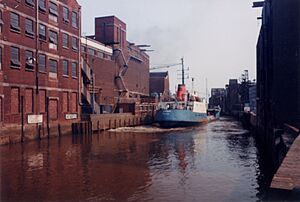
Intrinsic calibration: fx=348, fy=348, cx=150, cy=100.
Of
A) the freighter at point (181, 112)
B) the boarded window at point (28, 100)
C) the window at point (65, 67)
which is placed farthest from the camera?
the freighter at point (181, 112)

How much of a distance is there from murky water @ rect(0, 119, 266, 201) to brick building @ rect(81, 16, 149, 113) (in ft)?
73.8

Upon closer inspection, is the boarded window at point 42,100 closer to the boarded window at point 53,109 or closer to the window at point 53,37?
the boarded window at point 53,109

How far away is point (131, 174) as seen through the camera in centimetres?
1490

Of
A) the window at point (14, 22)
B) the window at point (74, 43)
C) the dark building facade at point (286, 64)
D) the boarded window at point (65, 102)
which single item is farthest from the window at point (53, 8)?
the dark building facade at point (286, 64)

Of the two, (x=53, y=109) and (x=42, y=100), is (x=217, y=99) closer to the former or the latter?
(x=53, y=109)

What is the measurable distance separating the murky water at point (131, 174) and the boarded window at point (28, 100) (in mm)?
7058

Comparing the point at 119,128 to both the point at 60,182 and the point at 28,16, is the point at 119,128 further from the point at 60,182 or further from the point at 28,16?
the point at 60,182

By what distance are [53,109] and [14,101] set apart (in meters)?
6.03

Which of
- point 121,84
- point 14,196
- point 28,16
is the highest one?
point 28,16

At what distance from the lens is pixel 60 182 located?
13508mm

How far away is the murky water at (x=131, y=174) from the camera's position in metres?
11.7

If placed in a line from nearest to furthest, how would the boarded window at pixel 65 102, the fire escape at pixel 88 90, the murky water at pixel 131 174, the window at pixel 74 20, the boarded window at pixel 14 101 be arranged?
the murky water at pixel 131 174 < the boarded window at pixel 14 101 < the boarded window at pixel 65 102 < the window at pixel 74 20 < the fire escape at pixel 88 90

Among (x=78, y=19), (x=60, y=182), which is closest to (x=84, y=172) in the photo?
(x=60, y=182)

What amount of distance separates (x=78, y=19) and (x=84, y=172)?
91.4 ft
